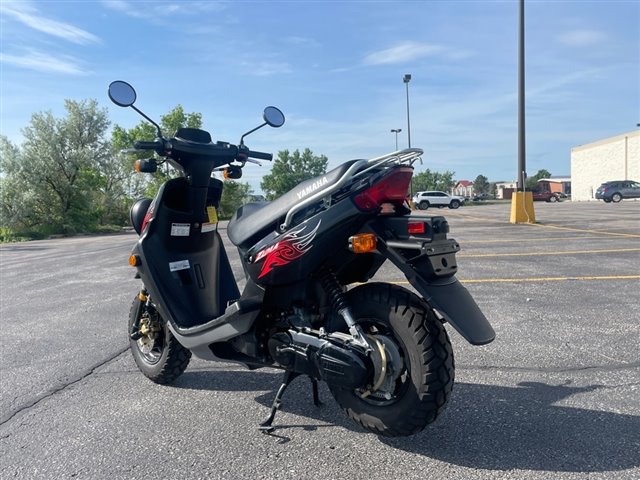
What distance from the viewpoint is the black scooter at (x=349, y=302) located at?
2.46 m

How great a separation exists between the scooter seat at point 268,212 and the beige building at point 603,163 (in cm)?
5681

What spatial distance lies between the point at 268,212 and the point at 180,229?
100 centimetres

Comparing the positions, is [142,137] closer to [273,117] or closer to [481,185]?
[273,117]

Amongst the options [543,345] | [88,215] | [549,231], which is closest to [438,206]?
[88,215]

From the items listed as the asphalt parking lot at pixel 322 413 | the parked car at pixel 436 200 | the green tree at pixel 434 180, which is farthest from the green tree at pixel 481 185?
the asphalt parking lot at pixel 322 413

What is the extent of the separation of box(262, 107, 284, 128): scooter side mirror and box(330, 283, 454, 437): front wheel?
6.03 ft

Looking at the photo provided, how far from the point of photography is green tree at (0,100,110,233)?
31.5 m

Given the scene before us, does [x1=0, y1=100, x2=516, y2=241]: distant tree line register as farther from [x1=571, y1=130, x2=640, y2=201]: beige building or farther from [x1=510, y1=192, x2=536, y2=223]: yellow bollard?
[x1=571, y1=130, x2=640, y2=201]: beige building

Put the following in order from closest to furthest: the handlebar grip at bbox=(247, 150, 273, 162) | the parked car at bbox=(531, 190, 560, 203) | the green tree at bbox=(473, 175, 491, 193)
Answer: the handlebar grip at bbox=(247, 150, 273, 162), the parked car at bbox=(531, 190, 560, 203), the green tree at bbox=(473, 175, 491, 193)

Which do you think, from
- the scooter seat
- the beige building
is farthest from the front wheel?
the beige building

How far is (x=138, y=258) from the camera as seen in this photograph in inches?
142

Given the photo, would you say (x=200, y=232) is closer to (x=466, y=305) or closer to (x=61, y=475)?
(x=61, y=475)

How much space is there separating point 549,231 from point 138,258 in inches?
495

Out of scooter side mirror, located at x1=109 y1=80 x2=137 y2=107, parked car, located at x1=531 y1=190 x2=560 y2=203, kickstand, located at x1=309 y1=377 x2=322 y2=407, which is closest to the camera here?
kickstand, located at x1=309 y1=377 x2=322 y2=407
